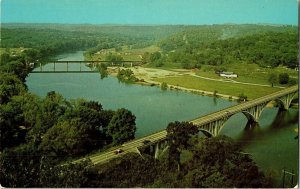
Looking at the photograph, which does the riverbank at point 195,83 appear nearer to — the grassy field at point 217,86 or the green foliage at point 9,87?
the grassy field at point 217,86

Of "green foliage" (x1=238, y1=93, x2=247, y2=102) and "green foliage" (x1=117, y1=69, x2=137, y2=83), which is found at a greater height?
"green foliage" (x1=117, y1=69, x2=137, y2=83)

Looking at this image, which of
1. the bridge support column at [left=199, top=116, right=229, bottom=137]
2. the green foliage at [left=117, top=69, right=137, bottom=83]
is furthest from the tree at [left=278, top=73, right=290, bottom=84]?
the green foliage at [left=117, top=69, right=137, bottom=83]

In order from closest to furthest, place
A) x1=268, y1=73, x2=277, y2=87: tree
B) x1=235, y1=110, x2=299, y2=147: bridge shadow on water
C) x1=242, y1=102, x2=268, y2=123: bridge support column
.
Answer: x1=235, y1=110, x2=299, y2=147: bridge shadow on water, x1=268, y1=73, x2=277, y2=87: tree, x1=242, y1=102, x2=268, y2=123: bridge support column

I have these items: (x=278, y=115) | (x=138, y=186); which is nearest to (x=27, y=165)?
(x=138, y=186)

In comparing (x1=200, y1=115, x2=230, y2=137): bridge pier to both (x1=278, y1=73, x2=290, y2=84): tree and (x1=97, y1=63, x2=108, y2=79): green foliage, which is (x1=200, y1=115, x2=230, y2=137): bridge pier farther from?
(x1=97, y1=63, x2=108, y2=79): green foliage

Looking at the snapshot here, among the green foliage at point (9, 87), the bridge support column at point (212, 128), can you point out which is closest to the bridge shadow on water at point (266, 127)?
the bridge support column at point (212, 128)

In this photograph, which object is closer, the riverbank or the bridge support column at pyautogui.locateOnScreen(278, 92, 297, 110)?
the bridge support column at pyautogui.locateOnScreen(278, 92, 297, 110)

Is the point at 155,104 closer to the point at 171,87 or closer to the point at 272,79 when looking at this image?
the point at 171,87
